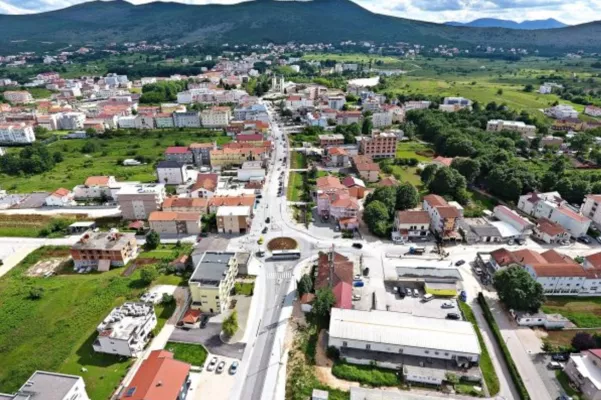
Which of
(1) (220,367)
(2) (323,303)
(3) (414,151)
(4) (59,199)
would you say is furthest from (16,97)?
(2) (323,303)

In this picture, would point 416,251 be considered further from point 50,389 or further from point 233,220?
point 50,389

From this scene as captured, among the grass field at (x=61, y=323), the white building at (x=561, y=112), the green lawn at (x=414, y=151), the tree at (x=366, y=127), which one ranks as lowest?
the grass field at (x=61, y=323)

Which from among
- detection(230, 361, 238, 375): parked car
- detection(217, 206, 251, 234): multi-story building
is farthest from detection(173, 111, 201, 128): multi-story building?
detection(230, 361, 238, 375): parked car

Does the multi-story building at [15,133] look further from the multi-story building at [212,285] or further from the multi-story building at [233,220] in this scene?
the multi-story building at [212,285]

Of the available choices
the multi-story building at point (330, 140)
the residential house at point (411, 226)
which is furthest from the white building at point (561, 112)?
the residential house at point (411, 226)

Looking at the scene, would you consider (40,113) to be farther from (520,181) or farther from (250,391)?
(520,181)

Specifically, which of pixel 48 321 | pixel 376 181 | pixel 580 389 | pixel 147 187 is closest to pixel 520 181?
pixel 376 181
